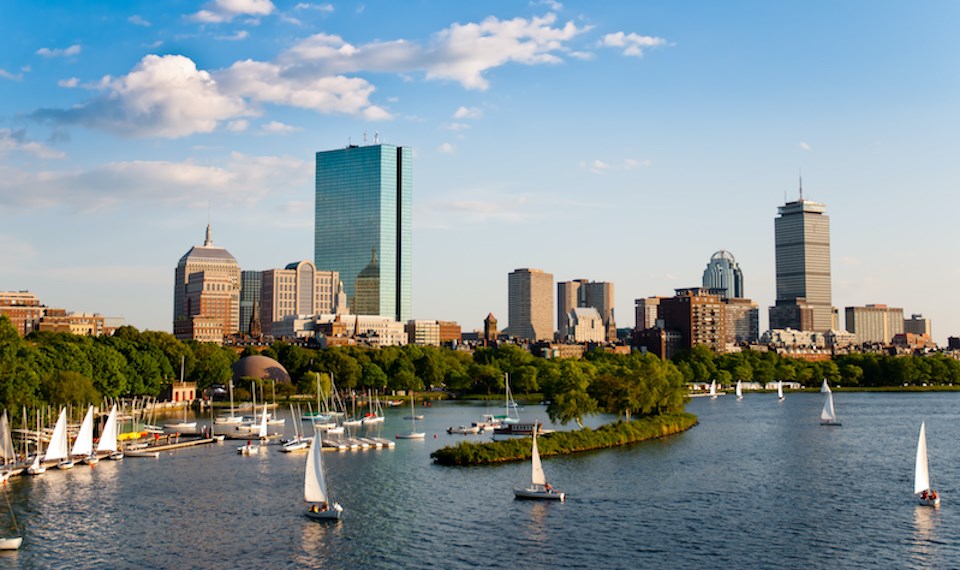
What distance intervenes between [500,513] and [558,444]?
3577 cm

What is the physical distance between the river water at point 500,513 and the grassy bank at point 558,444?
8.87ft

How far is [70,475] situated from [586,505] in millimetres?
52777

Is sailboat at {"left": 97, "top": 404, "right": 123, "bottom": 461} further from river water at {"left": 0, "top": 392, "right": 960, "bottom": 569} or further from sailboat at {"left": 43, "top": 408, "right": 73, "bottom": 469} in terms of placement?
sailboat at {"left": 43, "top": 408, "right": 73, "bottom": 469}

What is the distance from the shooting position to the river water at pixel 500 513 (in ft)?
216

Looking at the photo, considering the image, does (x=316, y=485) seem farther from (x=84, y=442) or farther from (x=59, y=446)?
(x=84, y=442)

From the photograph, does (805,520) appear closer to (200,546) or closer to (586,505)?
(586,505)

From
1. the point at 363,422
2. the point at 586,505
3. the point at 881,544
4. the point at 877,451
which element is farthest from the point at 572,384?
the point at 881,544

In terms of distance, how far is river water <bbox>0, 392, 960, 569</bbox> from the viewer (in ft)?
216

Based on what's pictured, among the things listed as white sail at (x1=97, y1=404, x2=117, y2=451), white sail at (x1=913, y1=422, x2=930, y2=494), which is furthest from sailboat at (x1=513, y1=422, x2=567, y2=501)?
white sail at (x1=97, y1=404, x2=117, y2=451)

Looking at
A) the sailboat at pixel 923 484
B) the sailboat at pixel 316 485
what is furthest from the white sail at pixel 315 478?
the sailboat at pixel 923 484

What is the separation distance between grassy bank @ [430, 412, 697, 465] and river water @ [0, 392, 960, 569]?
106 inches

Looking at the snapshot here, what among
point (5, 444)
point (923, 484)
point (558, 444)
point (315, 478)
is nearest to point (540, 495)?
point (315, 478)

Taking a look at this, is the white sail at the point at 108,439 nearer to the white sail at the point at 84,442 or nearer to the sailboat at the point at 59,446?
the white sail at the point at 84,442

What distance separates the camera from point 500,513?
3088 inches
